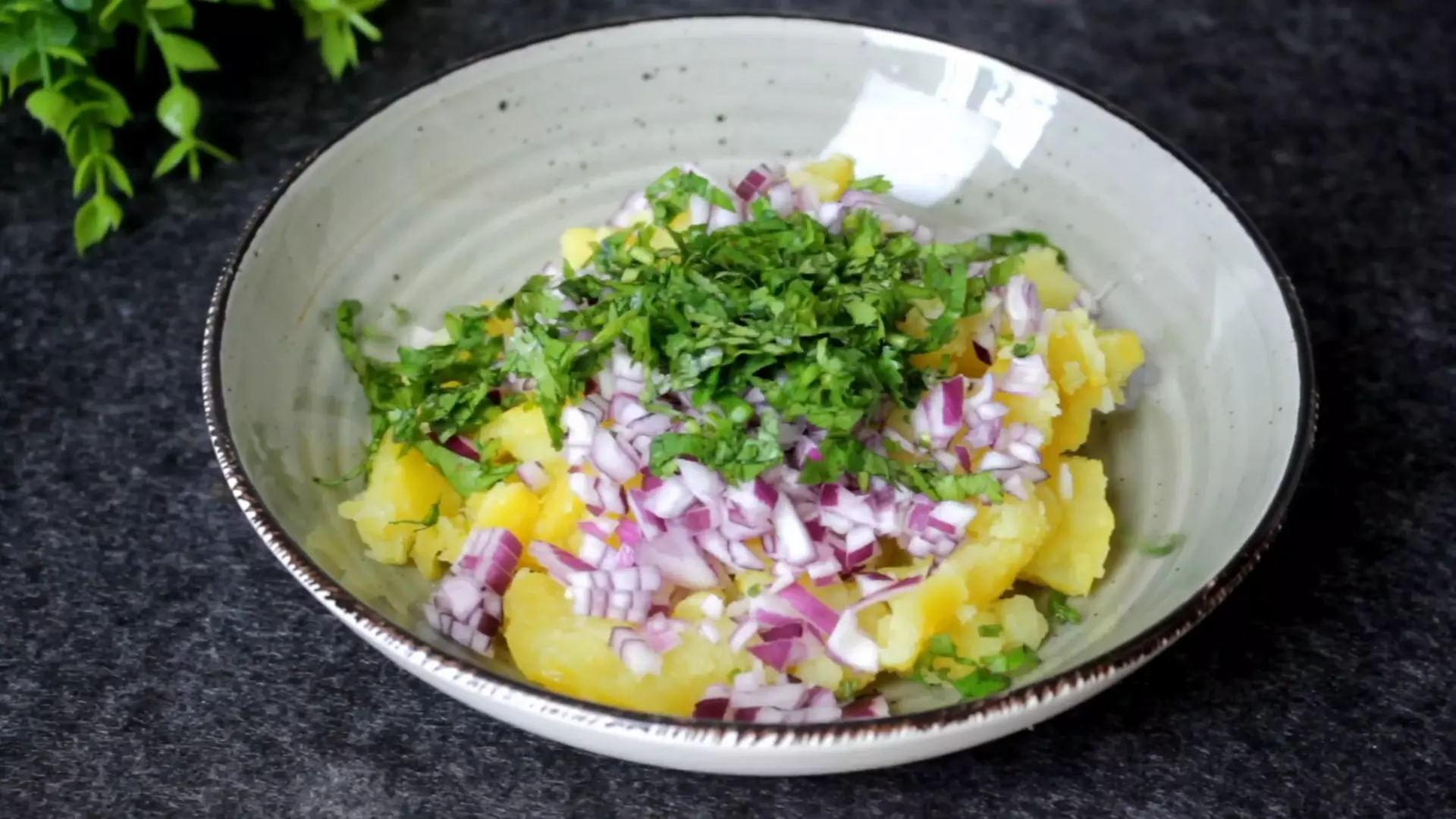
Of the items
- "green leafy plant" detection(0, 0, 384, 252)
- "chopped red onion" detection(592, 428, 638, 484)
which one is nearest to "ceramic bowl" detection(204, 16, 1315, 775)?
"chopped red onion" detection(592, 428, 638, 484)

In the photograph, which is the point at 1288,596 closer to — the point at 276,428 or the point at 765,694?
the point at 765,694

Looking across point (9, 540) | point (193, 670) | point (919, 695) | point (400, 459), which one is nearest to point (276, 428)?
point (400, 459)

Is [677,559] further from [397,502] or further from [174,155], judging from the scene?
[174,155]

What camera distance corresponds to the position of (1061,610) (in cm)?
117

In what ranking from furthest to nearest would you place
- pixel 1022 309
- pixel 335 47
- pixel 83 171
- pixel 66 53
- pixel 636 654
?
pixel 335 47
pixel 83 171
pixel 66 53
pixel 1022 309
pixel 636 654

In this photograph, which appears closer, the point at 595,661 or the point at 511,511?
the point at 595,661

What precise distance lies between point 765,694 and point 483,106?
0.85 metres

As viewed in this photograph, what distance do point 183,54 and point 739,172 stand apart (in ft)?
2.55

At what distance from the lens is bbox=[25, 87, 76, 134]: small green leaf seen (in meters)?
1.56

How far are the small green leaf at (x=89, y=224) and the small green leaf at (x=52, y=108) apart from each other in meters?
0.10

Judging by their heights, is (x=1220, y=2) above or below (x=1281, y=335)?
above

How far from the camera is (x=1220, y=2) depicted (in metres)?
2.22

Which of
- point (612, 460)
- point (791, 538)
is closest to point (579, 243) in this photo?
point (612, 460)

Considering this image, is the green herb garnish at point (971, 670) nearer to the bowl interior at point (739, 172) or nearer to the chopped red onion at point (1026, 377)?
the bowl interior at point (739, 172)
